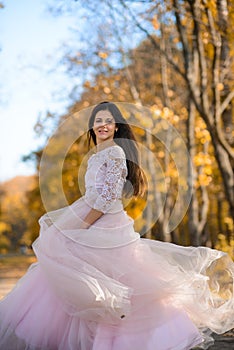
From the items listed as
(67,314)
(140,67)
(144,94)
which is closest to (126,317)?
(67,314)

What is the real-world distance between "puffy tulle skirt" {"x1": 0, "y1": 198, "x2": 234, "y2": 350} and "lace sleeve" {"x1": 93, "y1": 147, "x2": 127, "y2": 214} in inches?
5.1

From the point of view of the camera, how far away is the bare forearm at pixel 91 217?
483 cm

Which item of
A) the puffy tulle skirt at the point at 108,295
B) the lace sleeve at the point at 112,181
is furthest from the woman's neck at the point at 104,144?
the puffy tulle skirt at the point at 108,295

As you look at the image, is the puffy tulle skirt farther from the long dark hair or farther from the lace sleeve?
the long dark hair

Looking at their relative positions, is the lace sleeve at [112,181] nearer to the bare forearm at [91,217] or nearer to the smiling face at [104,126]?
the bare forearm at [91,217]

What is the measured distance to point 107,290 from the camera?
14.8 feet

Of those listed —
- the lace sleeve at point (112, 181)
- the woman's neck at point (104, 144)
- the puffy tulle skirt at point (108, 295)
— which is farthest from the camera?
the woman's neck at point (104, 144)

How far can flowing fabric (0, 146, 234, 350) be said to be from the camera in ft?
14.8

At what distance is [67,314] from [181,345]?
855 mm

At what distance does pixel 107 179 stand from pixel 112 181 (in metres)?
0.04

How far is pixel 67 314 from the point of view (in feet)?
15.4

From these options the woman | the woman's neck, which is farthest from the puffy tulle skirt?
the woman's neck

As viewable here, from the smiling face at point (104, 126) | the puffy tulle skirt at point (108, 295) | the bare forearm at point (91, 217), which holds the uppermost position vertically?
the smiling face at point (104, 126)

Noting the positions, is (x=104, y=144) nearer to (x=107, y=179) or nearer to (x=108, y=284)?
(x=107, y=179)
